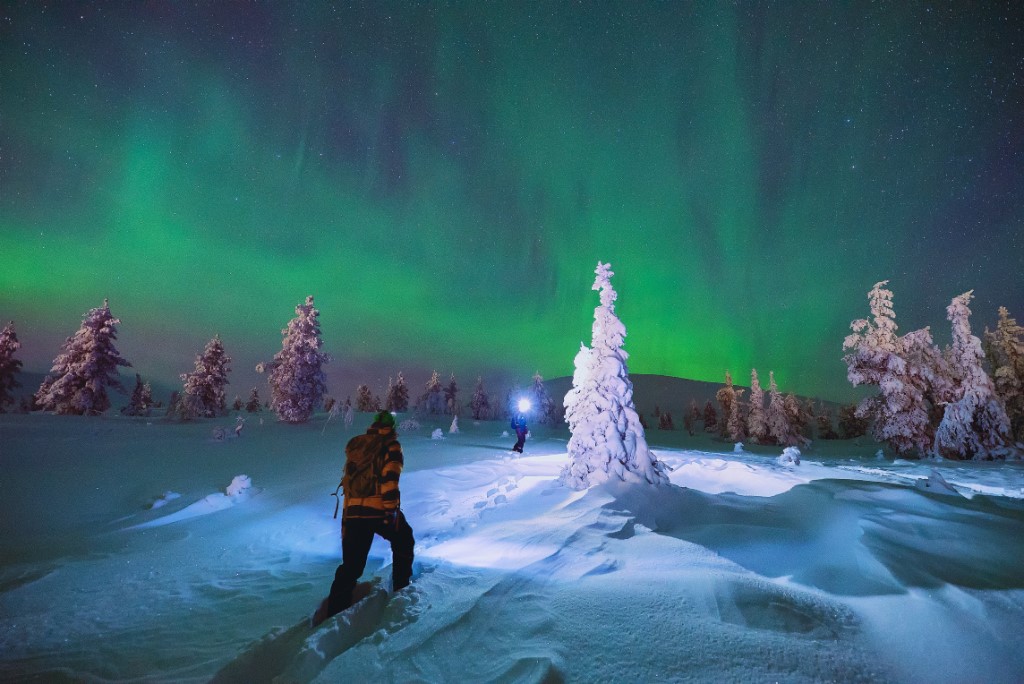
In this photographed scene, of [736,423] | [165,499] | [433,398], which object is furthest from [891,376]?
[433,398]

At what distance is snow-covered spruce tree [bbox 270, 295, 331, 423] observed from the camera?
1185 inches

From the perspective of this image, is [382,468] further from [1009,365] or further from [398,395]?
[398,395]

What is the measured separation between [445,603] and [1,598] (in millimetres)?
5767

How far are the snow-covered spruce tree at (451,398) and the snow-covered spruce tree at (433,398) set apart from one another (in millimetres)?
1678

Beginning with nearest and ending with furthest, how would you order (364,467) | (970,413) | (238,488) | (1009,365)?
(364,467)
(238,488)
(970,413)
(1009,365)

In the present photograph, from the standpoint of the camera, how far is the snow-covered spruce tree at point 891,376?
72.4 ft

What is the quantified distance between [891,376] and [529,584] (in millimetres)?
27279

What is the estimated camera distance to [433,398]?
6200cm

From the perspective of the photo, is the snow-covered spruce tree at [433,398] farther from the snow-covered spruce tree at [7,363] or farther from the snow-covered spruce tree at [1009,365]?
the snow-covered spruce tree at [1009,365]

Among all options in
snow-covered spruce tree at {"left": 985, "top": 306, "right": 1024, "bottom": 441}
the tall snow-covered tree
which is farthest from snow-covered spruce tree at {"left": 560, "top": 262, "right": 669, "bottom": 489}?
the tall snow-covered tree

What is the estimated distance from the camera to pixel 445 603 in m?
4.61

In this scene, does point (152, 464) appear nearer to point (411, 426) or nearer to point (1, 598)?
point (1, 598)

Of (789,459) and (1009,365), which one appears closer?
A: (789,459)

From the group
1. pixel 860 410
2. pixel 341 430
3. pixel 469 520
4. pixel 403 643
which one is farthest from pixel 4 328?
pixel 860 410
